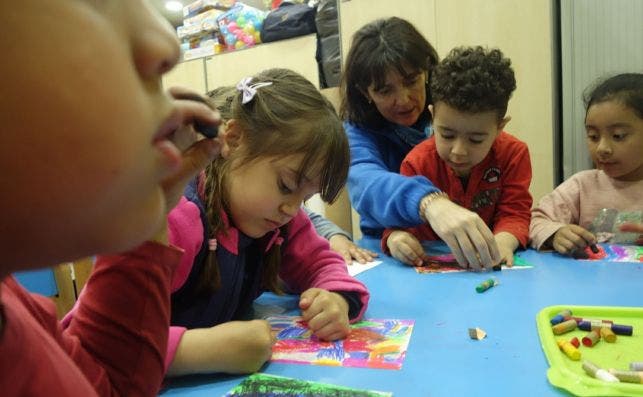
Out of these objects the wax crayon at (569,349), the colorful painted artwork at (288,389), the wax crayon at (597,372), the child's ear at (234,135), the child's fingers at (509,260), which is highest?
the child's ear at (234,135)

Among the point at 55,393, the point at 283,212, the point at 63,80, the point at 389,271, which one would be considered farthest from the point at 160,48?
the point at 389,271

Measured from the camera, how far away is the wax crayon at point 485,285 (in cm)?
79

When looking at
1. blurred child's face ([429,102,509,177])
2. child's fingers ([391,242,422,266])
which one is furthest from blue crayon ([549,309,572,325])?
blurred child's face ([429,102,509,177])

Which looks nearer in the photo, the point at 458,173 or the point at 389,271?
the point at 389,271

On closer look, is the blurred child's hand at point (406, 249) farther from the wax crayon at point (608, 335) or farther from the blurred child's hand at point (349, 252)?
the wax crayon at point (608, 335)

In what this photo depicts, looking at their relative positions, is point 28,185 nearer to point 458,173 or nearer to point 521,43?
point 458,173

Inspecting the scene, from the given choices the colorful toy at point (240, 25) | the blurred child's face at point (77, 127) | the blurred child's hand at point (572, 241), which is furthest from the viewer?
the colorful toy at point (240, 25)

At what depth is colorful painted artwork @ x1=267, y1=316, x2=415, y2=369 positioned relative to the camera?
57 cm

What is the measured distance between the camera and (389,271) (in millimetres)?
965

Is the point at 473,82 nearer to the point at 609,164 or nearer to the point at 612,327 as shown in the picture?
the point at 609,164

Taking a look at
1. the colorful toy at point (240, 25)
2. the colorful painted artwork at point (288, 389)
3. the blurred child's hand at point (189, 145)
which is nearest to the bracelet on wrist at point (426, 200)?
the colorful painted artwork at point (288, 389)

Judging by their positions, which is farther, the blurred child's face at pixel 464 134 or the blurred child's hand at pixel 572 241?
the blurred child's face at pixel 464 134

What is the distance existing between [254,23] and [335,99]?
100 centimetres

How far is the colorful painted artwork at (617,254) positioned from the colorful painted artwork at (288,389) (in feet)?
2.29
